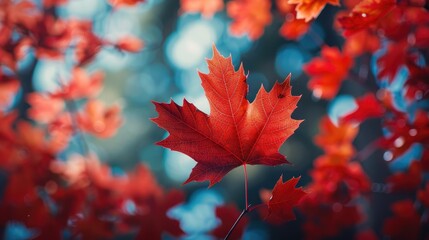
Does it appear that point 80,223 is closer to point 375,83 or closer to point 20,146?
point 20,146

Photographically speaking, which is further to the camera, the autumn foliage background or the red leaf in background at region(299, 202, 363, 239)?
the red leaf in background at region(299, 202, 363, 239)

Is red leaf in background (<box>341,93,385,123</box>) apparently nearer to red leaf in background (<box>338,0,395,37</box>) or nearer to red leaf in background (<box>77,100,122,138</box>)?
red leaf in background (<box>338,0,395,37</box>)

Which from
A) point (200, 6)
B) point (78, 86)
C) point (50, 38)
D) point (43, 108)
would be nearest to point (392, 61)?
point (200, 6)

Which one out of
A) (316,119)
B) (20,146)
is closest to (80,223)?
(20,146)

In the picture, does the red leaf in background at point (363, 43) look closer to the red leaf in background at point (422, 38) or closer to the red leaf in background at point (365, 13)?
the red leaf in background at point (422, 38)

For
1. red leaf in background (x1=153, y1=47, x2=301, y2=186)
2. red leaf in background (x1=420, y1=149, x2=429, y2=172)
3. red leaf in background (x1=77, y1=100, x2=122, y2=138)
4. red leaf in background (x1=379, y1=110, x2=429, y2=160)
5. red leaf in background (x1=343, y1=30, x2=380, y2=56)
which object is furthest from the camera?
red leaf in background (x1=77, y1=100, x2=122, y2=138)

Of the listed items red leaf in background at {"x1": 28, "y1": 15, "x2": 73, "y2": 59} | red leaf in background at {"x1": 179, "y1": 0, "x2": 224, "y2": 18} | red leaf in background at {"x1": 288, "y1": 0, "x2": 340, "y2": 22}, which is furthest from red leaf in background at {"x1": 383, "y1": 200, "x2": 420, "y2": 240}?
red leaf in background at {"x1": 28, "y1": 15, "x2": 73, "y2": 59}
